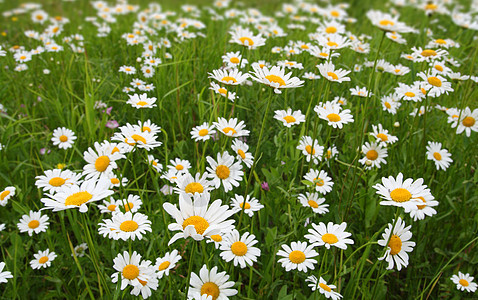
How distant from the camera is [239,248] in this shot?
1.40 meters

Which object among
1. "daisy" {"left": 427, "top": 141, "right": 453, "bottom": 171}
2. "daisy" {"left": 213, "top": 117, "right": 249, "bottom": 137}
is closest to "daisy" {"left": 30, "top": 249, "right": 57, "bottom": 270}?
"daisy" {"left": 213, "top": 117, "right": 249, "bottom": 137}

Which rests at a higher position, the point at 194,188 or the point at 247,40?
the point at 247,40

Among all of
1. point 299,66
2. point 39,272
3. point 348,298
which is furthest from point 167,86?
point 348,298

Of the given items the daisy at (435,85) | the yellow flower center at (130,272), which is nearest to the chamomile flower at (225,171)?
the yellow flower center at (130,272)

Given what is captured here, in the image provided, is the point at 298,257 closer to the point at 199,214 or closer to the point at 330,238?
the point at 330,238

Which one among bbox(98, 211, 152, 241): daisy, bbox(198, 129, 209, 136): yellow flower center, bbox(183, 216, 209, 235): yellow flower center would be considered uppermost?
bbox(183, 216, 209, 235): yellow flower center

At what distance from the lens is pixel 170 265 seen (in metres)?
1.36

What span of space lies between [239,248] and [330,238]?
33cm

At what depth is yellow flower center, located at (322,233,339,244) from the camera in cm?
137

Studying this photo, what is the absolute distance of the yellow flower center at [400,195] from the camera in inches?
50.8

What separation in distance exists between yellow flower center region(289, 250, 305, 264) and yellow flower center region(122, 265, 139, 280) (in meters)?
0.56

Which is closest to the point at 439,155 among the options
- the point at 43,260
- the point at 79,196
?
the point at 79,196

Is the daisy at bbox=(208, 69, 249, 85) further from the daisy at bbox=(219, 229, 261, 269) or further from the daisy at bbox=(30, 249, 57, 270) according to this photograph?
the daisy at bbox=(30, 249, 57, 270)

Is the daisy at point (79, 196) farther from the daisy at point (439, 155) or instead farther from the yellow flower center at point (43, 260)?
the daisy at point (439, 155)
